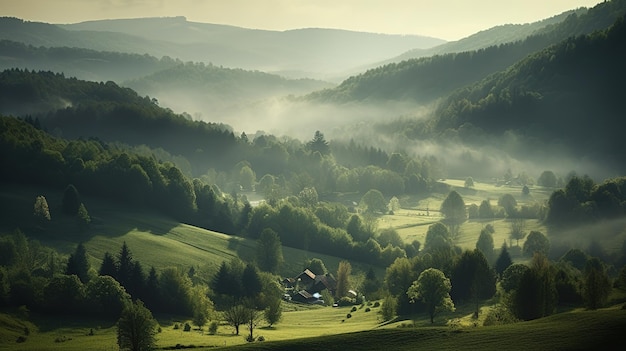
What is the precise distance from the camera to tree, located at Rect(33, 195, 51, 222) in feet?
436

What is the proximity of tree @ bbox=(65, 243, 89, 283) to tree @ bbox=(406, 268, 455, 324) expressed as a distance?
46.9m

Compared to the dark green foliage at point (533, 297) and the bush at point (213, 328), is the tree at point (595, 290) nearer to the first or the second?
the dark green foliage at point (533, 297)

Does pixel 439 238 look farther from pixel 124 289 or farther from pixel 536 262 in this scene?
pixel 124 289

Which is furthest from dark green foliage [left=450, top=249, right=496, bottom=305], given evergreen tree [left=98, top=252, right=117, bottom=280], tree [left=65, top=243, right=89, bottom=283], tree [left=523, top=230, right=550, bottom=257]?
tree [left=65, top=243, right=89, bottom=283]

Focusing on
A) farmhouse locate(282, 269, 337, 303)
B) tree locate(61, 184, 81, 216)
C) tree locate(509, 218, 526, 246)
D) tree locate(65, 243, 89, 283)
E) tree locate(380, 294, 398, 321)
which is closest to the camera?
tree locate(380, 294, 398, 321)

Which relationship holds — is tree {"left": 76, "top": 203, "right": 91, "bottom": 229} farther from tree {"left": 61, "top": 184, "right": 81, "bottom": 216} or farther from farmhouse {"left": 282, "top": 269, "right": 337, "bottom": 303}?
farmhouse {"left": 282, "top": 269, "right": 337, "bottom": 303}

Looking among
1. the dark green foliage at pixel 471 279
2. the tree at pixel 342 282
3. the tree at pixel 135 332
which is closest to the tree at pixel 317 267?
the tree at pixel 342 282

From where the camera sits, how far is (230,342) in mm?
83688

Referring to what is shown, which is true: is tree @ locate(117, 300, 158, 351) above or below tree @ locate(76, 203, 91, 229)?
below

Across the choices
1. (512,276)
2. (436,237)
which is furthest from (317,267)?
(512,276)

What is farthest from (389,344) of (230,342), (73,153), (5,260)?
(73,153)

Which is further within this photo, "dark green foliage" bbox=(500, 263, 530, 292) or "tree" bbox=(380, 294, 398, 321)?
"dark green foliage" bbox=(500, 263, 530, 292)

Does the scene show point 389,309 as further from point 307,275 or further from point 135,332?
point 307,275

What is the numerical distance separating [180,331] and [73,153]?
86614mm
